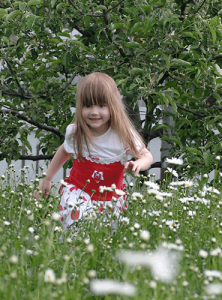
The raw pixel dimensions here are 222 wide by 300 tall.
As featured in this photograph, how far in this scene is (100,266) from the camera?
1.59 meters

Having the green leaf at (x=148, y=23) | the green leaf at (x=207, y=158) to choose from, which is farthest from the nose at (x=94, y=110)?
the green leaf at (x=207, y=158)

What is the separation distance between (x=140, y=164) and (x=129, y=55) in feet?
3.70

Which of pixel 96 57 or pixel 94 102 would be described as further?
pixel 96 57

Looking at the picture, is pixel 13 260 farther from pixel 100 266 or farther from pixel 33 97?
pixel 33 97

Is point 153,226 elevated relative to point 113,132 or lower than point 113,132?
lower

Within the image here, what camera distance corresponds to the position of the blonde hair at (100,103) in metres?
2.77

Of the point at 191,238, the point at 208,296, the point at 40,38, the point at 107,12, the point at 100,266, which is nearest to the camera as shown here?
the point at 208,296

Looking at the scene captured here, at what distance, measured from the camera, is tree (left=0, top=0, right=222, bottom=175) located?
9.27 ft

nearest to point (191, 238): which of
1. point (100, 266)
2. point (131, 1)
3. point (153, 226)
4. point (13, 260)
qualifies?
point (153, 226)

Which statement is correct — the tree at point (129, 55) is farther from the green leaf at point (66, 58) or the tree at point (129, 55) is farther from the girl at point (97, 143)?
the girl at point (97, 143)

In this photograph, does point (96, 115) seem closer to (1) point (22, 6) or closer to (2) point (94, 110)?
(2) point (94, 110)

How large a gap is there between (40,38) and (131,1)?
74 cm

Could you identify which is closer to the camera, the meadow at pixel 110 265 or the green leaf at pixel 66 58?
the meadow at pixel 110 265

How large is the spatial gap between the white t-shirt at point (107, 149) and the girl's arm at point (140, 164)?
143 mm
